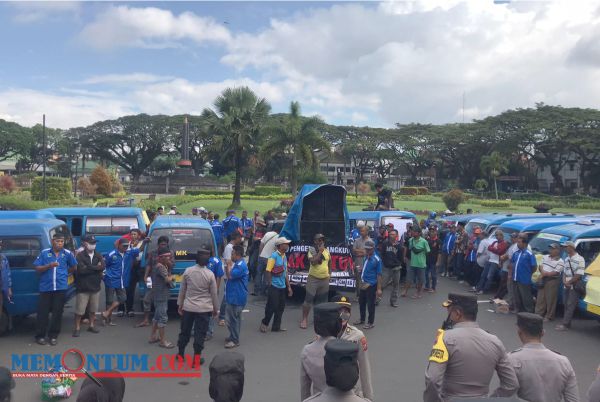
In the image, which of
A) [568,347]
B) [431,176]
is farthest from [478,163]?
[568,347]

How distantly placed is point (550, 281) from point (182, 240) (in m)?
6.73

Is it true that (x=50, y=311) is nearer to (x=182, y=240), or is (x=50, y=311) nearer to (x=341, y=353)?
(x=182, y=240)

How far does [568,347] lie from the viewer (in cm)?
834

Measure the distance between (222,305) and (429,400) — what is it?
6272mm

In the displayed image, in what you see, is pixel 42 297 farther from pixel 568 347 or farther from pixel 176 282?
pixel 568 347

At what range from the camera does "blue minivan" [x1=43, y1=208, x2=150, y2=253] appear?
44.1 ft

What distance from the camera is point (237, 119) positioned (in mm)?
32406

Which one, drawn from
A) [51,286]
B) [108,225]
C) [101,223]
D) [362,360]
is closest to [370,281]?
[51,286]

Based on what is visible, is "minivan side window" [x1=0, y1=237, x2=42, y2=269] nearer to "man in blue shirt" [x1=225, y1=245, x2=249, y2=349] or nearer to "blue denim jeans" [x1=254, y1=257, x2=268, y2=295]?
"man in blue shirt" [x1=225, y1=245, x2=249, y2=349]

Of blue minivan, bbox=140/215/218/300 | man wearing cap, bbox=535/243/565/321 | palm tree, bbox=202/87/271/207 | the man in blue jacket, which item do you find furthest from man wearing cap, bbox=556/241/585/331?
palm tree, bbox=202/87/271/207

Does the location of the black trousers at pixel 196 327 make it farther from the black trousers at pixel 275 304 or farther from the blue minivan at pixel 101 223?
the blue minivan at pixel 101 223

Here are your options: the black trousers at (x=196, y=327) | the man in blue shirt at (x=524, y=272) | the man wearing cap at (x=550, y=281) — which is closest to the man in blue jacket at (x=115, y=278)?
the black trousers at (x=196, y=327)

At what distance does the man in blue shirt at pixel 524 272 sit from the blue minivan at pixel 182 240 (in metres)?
5.69

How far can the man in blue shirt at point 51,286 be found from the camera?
800cm
